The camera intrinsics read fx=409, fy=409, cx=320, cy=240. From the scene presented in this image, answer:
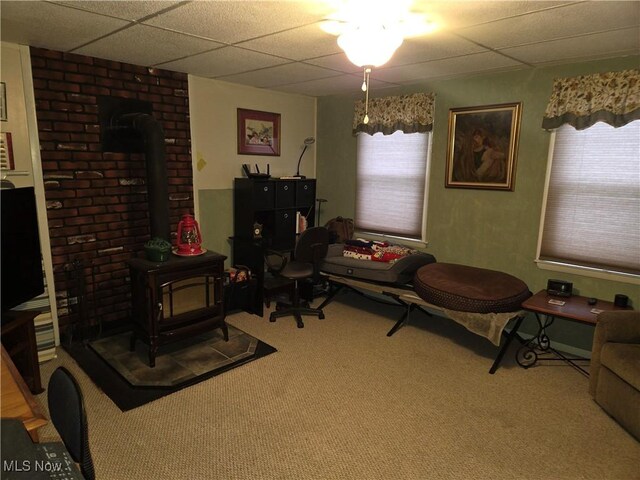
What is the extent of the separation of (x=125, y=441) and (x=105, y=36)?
250 centimetres

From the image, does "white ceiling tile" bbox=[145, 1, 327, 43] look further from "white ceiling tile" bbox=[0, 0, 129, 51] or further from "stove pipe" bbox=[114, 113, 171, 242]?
"stove pipe" bbox=[114, 113, 171, 242]

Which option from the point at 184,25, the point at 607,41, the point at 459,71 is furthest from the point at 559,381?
the point at 184,25

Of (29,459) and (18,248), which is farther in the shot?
(18,248)

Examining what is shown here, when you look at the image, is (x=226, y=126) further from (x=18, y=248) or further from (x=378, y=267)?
(x=18, y=248)

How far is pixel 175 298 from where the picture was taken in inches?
123

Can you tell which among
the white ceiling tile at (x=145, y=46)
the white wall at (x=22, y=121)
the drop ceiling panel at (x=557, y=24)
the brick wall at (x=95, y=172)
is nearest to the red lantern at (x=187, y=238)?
the brick wall at (x=95, y=172)

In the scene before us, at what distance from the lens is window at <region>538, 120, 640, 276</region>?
3.03 meters

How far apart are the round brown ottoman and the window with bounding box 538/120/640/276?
1.66 feet

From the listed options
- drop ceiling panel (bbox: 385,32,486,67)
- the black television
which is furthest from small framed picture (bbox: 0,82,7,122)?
drop ceiling panel (bbox: 385,32,486,67)

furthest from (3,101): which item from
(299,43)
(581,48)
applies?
(581,48)

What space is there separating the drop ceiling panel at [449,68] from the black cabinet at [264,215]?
149 cm

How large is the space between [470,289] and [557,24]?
1863 millimetres

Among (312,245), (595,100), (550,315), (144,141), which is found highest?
(595,100)

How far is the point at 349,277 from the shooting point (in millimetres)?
4086
